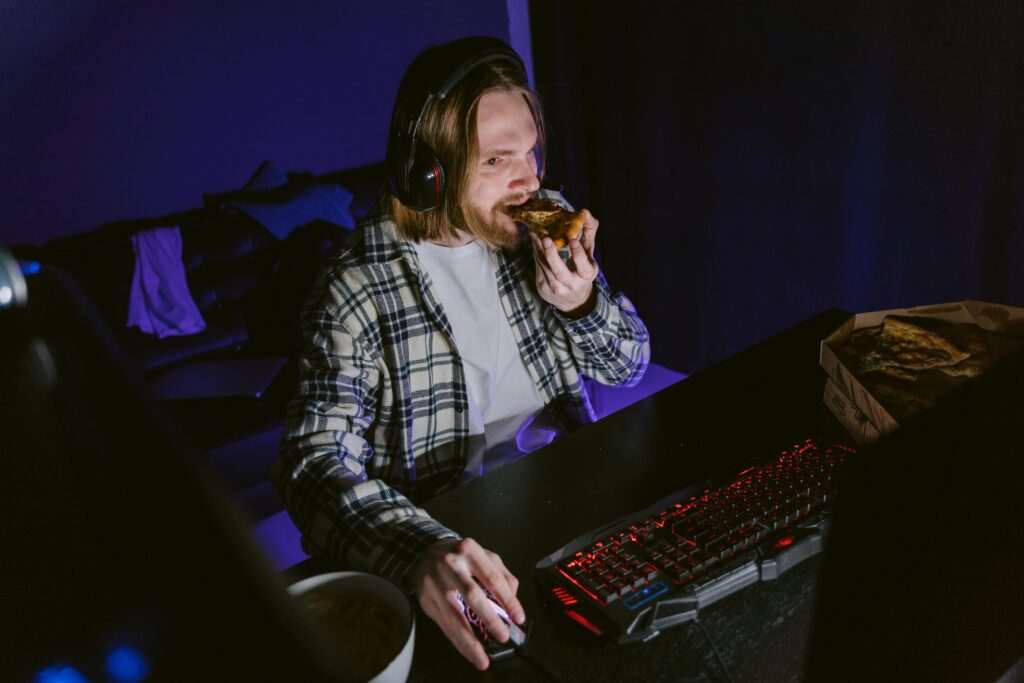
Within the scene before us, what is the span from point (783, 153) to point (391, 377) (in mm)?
2223

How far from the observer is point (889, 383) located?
1.15 m

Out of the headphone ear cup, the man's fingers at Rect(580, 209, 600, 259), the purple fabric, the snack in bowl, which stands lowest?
the purple fabric

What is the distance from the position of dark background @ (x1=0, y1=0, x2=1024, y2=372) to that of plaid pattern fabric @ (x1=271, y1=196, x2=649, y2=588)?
1580mm

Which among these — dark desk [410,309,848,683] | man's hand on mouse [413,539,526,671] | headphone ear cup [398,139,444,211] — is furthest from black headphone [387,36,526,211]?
man's hand on mouse [413,539,526,671]

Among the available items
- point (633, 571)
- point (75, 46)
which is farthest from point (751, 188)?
point (75, 46)

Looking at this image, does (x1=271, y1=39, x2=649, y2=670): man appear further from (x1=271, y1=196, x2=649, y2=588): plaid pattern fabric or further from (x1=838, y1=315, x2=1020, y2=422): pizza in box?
(x1=838, y1=315, x2=1020, y2=422): pizza in box

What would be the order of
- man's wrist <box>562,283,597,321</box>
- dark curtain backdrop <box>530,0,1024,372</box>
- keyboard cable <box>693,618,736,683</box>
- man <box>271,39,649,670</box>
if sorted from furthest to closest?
dark curtain backdrop <box>530,0,1024,372</box>, man's wrist <box>562,283,597,321</box>, man <box>271,39,649,670</box>, keyboard cable <box>693,618,736,683</box>

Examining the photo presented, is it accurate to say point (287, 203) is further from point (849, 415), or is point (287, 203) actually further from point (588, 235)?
point (849, 415)

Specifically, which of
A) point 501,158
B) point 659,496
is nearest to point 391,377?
point 501,158

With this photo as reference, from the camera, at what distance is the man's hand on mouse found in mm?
810

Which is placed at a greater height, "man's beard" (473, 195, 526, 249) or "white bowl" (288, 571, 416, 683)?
"man's beard" (473, 195, 526, 249)

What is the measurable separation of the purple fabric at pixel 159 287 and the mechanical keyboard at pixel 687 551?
97.0 inches

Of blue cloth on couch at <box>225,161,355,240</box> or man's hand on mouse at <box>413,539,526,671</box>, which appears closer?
man's hand on mouse at <box>413,539,526,671</box>

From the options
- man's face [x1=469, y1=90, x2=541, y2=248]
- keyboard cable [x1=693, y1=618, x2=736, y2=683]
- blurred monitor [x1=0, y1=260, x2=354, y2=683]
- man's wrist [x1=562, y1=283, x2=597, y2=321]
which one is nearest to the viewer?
blurred monitor [x1=0, y1=260, x2=354, y2=683]
